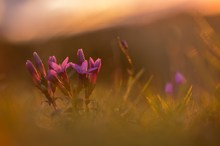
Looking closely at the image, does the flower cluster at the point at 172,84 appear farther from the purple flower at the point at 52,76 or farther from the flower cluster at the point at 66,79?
the purple flower at the point at 52,76

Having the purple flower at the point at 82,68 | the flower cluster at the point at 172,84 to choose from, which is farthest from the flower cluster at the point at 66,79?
the flower cluster at the point at 172,84

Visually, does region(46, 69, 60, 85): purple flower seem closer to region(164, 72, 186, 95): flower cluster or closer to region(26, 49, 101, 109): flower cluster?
region(26, 49, 101, 109): flower cluster

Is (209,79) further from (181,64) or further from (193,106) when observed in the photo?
(181,64)

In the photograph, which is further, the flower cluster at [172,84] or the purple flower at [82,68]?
the flower cluster at [172,84]

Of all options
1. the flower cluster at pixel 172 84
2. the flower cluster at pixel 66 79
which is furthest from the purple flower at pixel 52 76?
the flower cluster at pixel 172 84

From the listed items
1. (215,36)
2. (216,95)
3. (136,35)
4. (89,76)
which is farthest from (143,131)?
(136,35)

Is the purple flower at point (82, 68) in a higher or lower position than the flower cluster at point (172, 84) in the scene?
higher

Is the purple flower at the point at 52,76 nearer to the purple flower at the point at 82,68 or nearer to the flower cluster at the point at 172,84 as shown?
the purple flower at the point at 82,68

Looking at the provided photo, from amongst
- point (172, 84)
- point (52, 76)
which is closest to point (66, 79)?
point (52, 76)

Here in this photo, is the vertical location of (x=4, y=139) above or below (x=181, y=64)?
above

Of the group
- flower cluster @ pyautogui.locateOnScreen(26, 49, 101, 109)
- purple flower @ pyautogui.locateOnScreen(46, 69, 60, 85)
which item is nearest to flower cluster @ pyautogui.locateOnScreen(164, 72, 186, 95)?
flower cluster @ pyautogui.locateOnScreen(26, 49, 101, 109)

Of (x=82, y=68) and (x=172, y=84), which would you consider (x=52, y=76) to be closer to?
(x=82, y=68)
